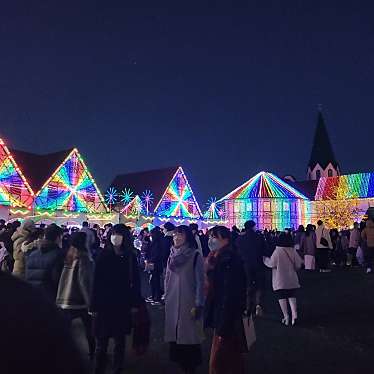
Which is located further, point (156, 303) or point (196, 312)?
point (156, 303)

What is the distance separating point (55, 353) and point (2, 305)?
124 mm

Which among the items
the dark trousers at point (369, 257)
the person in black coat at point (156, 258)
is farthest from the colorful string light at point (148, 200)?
the person in black coat at point (156, 258)

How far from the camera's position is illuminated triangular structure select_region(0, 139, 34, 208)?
28.1m

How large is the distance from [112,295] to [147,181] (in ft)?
134

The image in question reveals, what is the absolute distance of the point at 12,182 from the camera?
28516 millimetres

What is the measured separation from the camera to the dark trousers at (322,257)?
1772 cm

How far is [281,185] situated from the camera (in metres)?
38.4

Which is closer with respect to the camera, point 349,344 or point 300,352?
point 300,352

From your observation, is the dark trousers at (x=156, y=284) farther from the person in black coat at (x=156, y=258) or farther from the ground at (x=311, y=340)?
the ground at (x=311, y=340)

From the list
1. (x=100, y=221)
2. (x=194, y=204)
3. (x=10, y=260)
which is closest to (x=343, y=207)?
(x=194, y=204)

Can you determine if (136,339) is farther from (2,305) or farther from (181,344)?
(2,305)

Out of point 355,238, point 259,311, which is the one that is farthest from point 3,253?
point 355,238

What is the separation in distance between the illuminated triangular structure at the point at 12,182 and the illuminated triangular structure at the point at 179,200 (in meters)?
13.6

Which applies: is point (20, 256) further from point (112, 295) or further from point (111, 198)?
point (111, 198)
